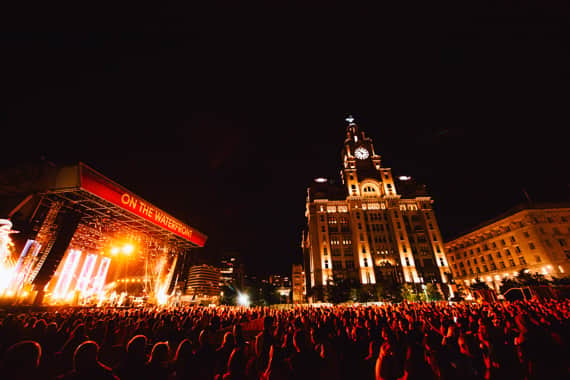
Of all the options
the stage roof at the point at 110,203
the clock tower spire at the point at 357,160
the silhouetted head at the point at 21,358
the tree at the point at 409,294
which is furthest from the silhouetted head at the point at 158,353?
the clock tower spire at the point at 357,160

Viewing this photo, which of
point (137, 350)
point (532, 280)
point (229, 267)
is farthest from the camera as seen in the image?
point (229, 267)

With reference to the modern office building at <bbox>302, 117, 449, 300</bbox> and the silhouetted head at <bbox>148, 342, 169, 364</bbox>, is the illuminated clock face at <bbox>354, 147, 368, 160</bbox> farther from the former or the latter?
the silhouetted head at <bbox>148, 342, 169, 364</bbox>

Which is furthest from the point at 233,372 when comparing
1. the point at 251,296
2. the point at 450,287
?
the point at 251,296

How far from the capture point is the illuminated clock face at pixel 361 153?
3194 inches

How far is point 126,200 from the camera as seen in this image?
19969 mm

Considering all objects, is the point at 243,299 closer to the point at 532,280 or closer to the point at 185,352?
the point at 532,280

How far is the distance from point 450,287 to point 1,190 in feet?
259

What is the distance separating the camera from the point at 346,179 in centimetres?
7506

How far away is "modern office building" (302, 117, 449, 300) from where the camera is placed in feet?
196

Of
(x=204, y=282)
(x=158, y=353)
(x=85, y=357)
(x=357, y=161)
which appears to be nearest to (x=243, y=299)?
(x=204, y=282)

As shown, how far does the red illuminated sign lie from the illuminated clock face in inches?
2708

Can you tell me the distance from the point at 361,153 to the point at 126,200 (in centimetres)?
7632

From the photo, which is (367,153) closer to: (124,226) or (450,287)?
(450,287)

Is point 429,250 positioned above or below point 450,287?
above
